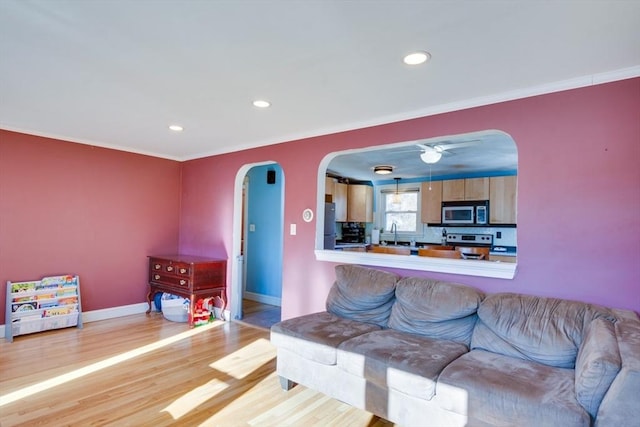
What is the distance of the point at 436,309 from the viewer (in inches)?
A: 104

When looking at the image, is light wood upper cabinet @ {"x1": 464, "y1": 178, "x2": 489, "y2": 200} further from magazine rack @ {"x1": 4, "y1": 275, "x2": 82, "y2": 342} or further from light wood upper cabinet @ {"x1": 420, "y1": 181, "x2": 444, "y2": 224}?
magazine rack @ {"x1": 4, "y1": 275, "x2": 82, "y2": 342}

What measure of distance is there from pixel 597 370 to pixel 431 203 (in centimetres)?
536

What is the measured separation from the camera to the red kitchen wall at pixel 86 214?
398 cm

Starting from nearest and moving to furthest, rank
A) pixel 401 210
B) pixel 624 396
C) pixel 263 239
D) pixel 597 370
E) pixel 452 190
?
pixel 624 396, pixel 597 370, pixel 263 239, pixel 452 190, pixel 401 210

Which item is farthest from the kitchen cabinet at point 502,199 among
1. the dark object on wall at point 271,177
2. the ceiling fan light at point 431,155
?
the dark object on wall at point 271,177

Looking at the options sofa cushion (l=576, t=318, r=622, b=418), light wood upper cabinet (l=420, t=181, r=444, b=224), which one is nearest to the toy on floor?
sofa cushion (l=576, t=318, r=622, b=418)

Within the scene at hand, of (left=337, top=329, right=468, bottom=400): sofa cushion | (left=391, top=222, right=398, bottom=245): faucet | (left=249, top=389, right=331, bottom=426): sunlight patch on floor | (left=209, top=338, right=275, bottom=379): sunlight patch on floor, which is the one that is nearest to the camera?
(left=337, top=329, right=468, bottom=400): sofa cushion

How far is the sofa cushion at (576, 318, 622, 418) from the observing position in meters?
1.54

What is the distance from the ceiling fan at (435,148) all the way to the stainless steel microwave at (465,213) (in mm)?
1978

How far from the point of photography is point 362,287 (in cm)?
312

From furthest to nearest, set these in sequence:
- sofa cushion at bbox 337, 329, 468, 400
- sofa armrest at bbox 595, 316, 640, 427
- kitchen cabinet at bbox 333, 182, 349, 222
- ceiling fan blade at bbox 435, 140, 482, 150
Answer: kitchen cabinet at bbox 333, 182, 349, 222, ceiling fan blade at bbox 435, 140, 482, 150, sofa cushion at bbox 337, 329, 468, 400, sofa armrest at bbox 595, 316, 640, 427

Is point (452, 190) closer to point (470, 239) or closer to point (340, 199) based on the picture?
point (470, 239)

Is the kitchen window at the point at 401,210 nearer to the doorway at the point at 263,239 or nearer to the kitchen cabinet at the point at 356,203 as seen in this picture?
the kitchen cabinet at the point at 356,203

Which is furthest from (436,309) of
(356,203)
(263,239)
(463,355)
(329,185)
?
(356,203)
